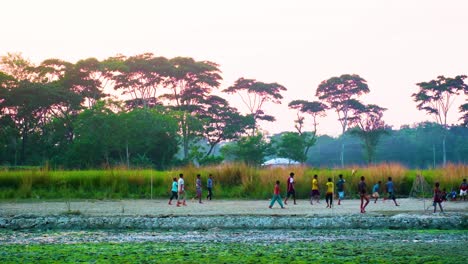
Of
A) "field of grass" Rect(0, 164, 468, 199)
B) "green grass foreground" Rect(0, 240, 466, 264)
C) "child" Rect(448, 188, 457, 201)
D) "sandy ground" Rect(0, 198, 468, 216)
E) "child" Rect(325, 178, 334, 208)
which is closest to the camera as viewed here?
"green grass foreground" Rect(0, 240, 466, 264)

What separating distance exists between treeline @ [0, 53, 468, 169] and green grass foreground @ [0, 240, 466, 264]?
29.6 m

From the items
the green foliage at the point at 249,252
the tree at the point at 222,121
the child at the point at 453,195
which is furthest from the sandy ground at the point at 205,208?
the tree at the point at 222,121

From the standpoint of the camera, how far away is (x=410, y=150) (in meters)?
72.2

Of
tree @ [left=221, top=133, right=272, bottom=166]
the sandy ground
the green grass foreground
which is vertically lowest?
the green grass foreground

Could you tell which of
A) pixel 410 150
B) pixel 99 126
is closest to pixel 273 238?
pixel 99 126

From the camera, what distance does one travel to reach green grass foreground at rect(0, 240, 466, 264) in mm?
12914

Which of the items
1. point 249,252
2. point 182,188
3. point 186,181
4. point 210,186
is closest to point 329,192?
point 182,188

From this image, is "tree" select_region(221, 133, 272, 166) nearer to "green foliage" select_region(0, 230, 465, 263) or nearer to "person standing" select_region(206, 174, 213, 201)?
"person standing" select_region(206, 174, 213, 201)

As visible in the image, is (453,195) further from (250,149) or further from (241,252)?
(250,149)

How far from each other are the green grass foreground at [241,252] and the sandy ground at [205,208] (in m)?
6.30

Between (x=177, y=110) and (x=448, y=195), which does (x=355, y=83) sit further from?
(x=448, y=195)

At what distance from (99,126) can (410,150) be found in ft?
128

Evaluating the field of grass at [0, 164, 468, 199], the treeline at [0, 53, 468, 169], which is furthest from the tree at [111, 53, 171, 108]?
the field of grass at [0, 164, 468, 199]

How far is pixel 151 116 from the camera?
1918 inches
